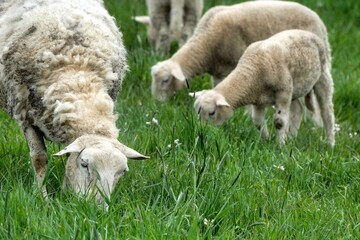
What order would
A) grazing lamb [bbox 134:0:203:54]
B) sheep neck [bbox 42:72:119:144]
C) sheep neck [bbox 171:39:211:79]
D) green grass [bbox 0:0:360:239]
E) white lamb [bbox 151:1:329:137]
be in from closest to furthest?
green grass [bbox 0:0:360:239] → sheep neck [bbox 42:72:119:144] → white lamb [bbox 151:1:329:137] → sheep neck [bbox 171:39:211:79] → grazing lamb [bbox 134:0:203:54]

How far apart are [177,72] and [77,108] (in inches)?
117

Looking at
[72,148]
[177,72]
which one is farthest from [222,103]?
[72,148]

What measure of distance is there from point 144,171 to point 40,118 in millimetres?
721

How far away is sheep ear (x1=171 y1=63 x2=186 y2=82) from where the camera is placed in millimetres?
7259

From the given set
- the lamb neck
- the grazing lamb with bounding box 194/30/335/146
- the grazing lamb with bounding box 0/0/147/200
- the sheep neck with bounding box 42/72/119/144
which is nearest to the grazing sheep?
the grazing lamb with bounding box 194/30/335/146

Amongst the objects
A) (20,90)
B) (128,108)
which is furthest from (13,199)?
(128,108)

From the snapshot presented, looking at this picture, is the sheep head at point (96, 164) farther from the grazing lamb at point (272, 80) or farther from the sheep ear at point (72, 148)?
the grazing lamb at point (272, 80)

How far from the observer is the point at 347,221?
4508 millimetres

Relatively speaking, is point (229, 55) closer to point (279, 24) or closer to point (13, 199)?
point (279, 24)

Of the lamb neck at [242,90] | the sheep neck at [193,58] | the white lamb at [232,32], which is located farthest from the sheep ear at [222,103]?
the sheep neck at [193,58]

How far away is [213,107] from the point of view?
6391 mm

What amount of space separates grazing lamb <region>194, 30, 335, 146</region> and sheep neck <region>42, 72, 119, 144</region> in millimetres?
1895

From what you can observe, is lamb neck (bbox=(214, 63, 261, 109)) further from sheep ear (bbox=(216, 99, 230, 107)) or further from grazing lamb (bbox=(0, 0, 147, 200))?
grazing lamb (bbox=(0, 0, 147, 200))

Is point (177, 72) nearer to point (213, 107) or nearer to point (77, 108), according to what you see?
point (213, 107)
